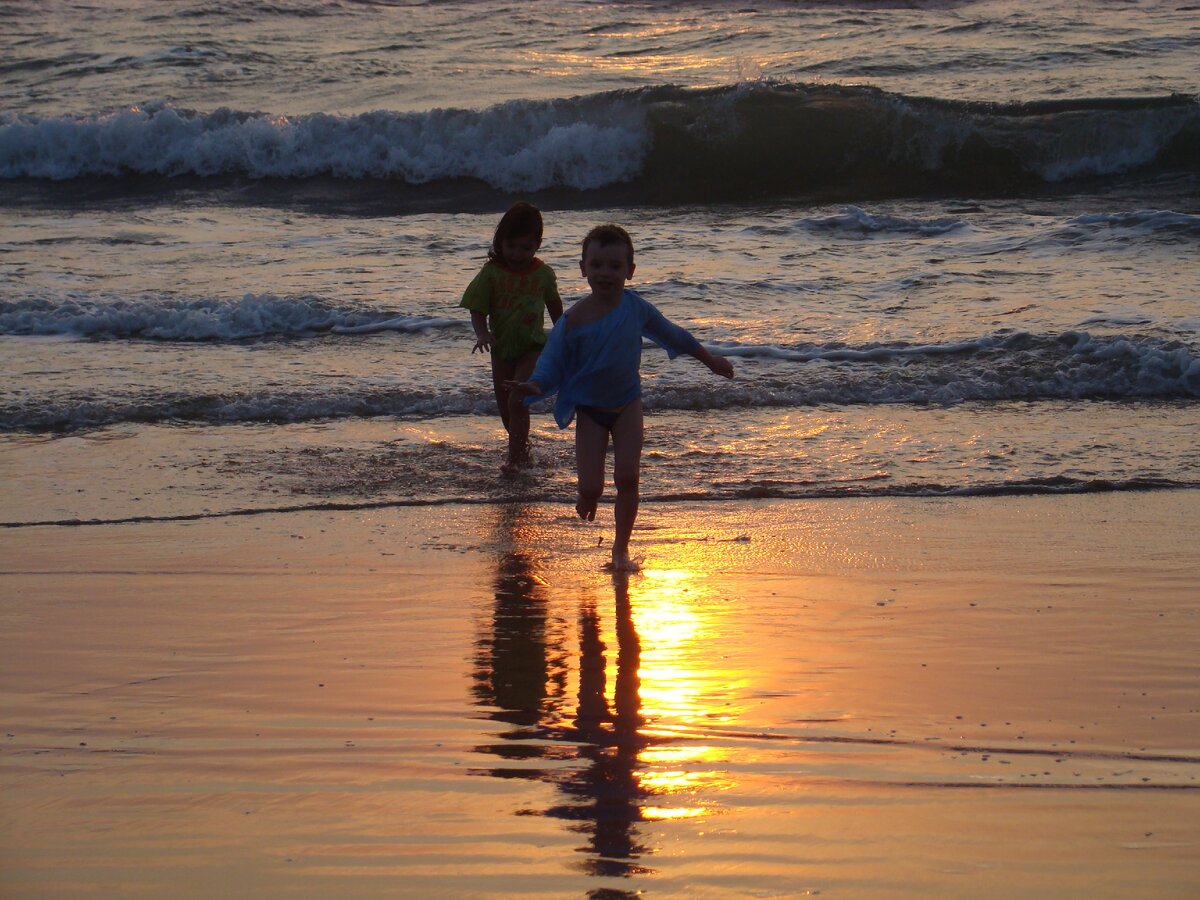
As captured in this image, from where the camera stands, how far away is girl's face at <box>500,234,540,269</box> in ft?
21.4

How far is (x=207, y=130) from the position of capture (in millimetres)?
17859

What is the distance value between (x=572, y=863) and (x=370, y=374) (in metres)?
5.90

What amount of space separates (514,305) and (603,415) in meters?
1.61

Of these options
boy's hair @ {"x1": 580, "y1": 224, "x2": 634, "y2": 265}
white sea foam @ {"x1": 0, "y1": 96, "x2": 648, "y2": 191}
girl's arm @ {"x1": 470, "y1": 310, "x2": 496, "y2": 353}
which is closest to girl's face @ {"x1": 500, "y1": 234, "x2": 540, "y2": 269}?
girl's arm @ {"x1": 470, "y1": 310, "x2": 496, "y2": 353}

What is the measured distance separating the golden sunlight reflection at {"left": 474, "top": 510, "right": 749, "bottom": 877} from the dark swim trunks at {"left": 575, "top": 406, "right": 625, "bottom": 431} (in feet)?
1.85

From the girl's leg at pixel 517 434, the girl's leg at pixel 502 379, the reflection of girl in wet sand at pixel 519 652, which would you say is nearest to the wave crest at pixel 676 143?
the girl's leg at pixel 502 379

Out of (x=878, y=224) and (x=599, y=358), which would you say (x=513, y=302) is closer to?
(x=599, y=358)

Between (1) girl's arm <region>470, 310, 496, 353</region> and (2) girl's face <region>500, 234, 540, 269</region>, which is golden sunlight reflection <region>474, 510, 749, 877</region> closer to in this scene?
(1) girl's arm <region>470, 310, 496, 353</region>

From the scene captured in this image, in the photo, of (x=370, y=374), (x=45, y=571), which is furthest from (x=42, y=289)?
(x=45, y=571)

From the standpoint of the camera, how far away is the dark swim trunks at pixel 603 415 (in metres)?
5.21

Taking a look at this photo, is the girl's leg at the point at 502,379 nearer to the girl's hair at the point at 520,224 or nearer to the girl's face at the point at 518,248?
the girl's face at the point at 518,248

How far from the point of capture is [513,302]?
21.9 feet

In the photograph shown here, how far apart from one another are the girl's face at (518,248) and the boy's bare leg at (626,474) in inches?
62.2

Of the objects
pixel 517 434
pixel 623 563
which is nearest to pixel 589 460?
pixel 623 563
